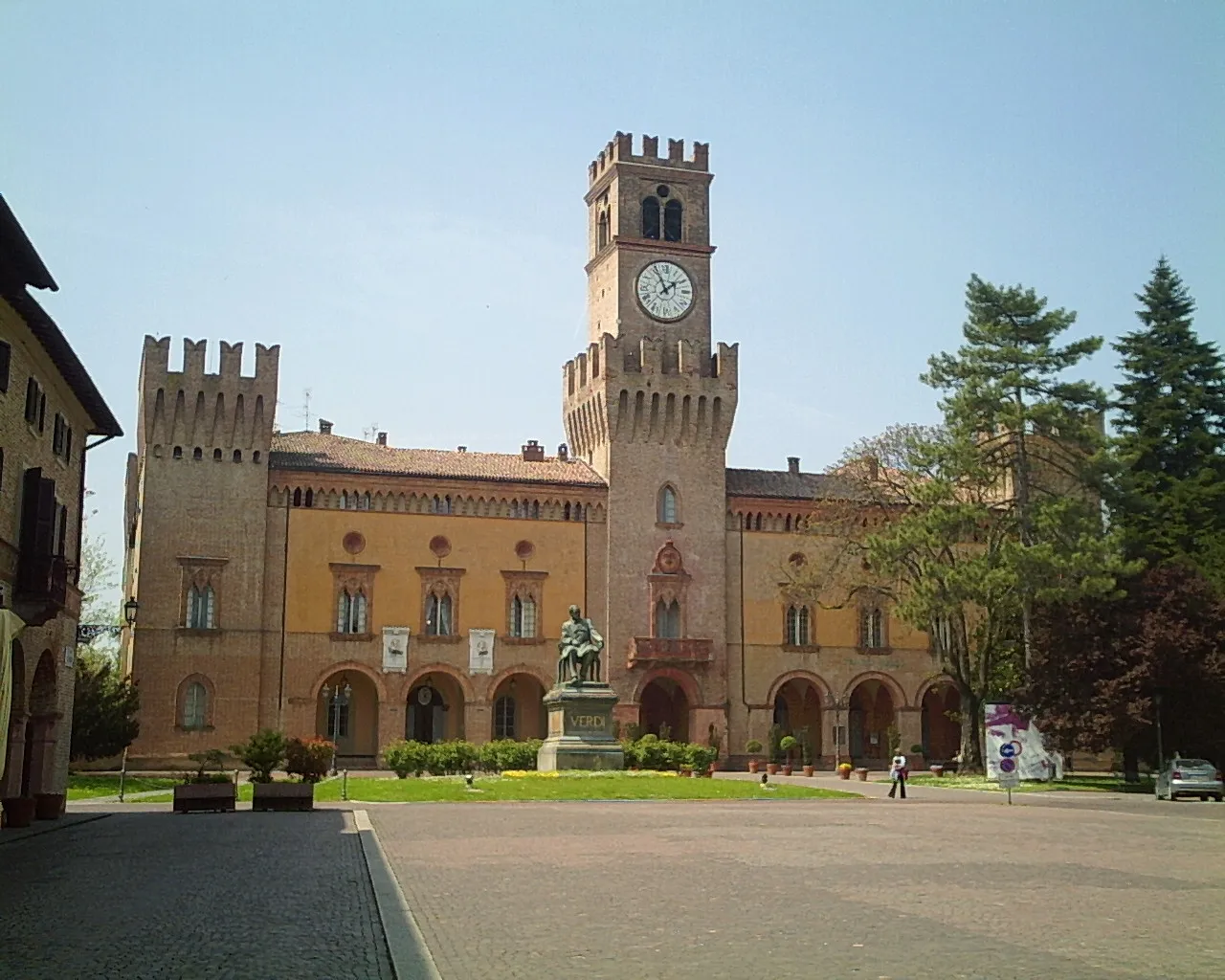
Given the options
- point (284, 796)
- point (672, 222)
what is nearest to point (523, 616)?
point (672, 222)

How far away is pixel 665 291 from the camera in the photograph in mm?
69500

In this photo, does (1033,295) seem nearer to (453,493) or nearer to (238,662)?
(453,493)

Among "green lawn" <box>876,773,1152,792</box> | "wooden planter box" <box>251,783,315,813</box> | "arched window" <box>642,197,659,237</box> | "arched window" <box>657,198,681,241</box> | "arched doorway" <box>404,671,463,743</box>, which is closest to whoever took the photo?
"wooden planter box" <box>251,783,315,813</box>

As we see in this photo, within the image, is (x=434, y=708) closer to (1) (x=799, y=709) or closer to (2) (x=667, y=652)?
(2) (x=667, y=652)

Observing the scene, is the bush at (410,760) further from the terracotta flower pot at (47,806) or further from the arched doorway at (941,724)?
the arched doorway at (941,724)

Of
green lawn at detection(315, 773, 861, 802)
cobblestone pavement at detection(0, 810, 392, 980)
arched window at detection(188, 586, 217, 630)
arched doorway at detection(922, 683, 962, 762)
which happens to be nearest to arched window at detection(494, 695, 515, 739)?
arched window at detection(188, 586, 217, 630)

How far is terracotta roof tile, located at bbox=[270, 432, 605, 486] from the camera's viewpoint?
63.0 m

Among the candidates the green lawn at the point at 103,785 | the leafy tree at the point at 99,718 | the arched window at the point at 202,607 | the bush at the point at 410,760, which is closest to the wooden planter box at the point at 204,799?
Result: the green lawn at the point at 103,785

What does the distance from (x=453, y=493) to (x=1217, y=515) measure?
1208 inches

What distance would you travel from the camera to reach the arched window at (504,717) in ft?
213

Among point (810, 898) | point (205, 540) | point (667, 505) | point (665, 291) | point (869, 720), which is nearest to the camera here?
point (810, 898)

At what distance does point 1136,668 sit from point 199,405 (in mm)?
37567

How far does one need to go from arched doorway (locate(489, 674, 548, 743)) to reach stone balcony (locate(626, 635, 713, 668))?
4421 millimetres

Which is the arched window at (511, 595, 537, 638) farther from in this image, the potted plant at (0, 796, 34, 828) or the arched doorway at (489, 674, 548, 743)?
the potted plant at (0, 796, 34, 828)
